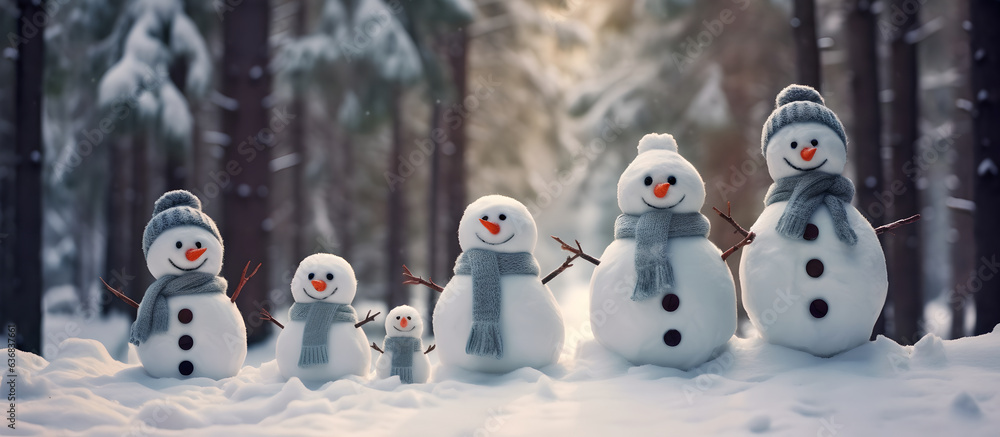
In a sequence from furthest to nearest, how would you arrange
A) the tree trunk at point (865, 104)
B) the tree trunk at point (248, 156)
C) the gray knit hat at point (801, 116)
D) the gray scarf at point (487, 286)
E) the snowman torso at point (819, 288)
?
1. the tree trunk at point (248, 156)
2. the tree trunk at point (865, 104)
3. the gray knit hat at point (801, 116)
4. the gray scarf at point (487, 286)
5. the snowman torso at point (819, 288)

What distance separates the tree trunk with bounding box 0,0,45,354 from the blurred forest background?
0.07 ft

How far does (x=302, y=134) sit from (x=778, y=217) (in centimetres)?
1011

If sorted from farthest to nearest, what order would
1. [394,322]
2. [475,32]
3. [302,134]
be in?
[302,134] < [475,32] < [394,322]

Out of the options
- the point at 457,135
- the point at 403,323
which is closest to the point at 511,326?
the point at 403,323

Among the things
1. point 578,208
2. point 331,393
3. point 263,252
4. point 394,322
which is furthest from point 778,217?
point 578,208

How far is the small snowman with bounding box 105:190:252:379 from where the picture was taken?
4.46 metres

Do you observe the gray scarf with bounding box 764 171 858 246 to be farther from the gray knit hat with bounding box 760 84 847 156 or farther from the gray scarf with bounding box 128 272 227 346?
the gray scarf with bounding box 128 272 227 346

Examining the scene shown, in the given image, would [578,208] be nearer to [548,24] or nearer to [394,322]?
[548,24]

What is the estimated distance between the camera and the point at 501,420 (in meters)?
3.47

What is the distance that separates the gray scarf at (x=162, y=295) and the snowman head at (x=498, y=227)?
1.81 meters

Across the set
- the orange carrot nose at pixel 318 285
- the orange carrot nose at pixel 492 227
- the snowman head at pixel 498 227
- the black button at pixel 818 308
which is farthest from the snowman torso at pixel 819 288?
the orange carrot nose at pixel 318 285

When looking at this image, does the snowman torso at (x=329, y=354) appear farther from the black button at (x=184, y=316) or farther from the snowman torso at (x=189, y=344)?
the black button at (x=184, y=316)

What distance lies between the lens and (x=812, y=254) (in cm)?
407

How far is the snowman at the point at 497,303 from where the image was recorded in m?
4.24
